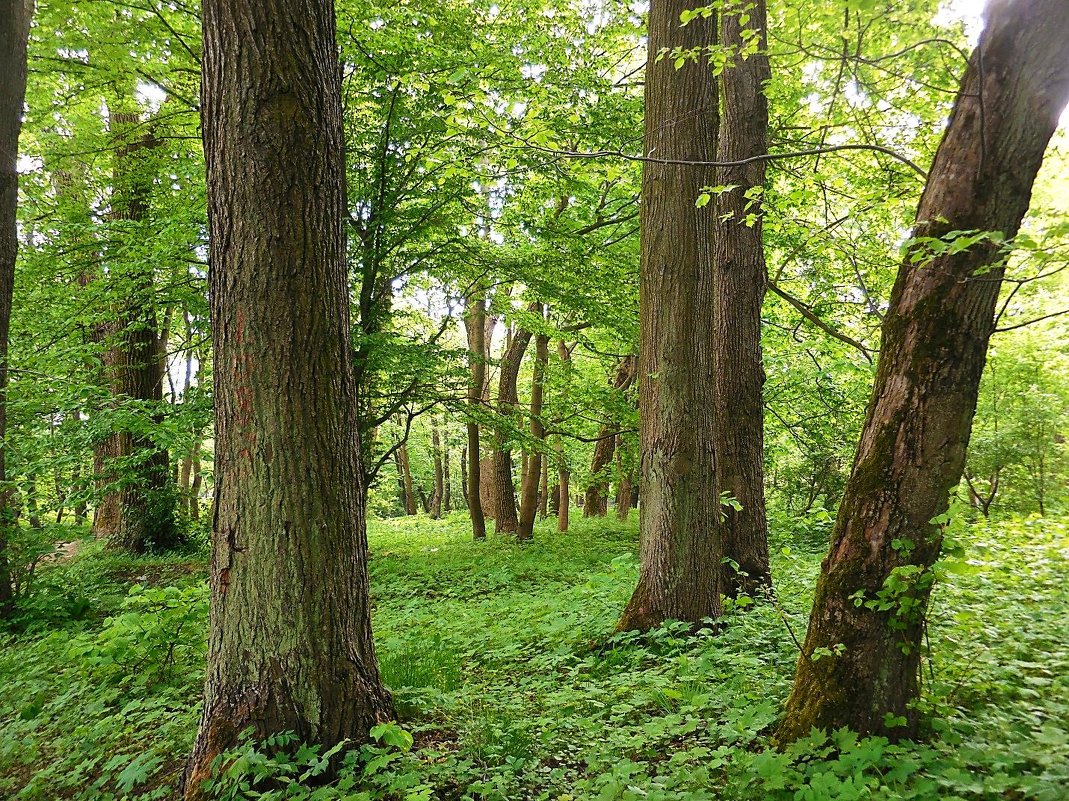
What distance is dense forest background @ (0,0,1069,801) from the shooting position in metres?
2.83

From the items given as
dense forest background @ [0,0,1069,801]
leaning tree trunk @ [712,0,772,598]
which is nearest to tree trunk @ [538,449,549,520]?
dense forest background @ [0,0,1069,801]

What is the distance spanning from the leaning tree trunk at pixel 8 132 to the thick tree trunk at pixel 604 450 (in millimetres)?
8100

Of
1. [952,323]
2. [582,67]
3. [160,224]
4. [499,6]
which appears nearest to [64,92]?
[160,224]

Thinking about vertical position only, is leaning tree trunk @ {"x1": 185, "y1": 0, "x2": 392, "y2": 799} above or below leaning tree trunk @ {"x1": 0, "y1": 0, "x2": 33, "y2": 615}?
below

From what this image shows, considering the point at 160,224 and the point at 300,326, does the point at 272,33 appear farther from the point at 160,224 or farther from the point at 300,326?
the point at 160,224

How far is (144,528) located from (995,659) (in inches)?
459

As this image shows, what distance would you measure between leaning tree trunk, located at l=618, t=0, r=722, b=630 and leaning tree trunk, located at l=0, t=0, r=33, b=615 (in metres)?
5.72

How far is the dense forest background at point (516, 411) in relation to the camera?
2830 mm

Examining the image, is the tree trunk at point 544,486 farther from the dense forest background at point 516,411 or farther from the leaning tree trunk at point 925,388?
the leaning tree trunk at point 925,388

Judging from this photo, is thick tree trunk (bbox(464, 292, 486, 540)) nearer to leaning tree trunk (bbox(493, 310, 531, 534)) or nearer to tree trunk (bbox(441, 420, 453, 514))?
leaning tree trunk (bbox(493, 310, 531, 534))

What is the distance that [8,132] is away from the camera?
5.61 meters

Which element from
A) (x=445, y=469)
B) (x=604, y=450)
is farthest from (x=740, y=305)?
(x=445, y=469)

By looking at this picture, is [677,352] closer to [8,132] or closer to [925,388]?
[925,388]

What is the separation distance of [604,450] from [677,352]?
10.1 metres
